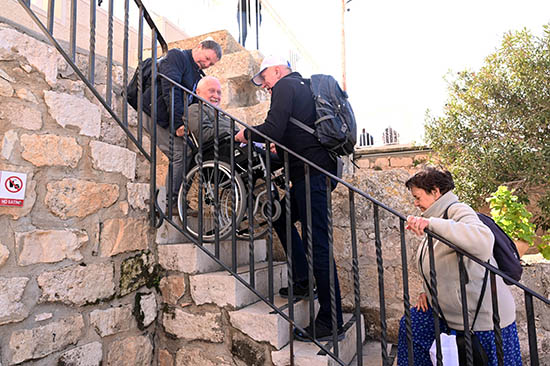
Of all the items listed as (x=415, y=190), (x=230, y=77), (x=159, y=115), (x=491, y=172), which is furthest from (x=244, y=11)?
(x=415, y=190)

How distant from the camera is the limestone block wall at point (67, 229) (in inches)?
60.7


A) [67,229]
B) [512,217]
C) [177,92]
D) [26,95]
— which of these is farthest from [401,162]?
[26,95]

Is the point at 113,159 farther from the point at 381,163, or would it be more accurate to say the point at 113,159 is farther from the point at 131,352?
the point at 381,163

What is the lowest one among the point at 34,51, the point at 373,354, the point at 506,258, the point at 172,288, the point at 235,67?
the point at 373,354

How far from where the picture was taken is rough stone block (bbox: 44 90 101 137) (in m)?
1.72

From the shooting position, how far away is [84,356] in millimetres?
1749

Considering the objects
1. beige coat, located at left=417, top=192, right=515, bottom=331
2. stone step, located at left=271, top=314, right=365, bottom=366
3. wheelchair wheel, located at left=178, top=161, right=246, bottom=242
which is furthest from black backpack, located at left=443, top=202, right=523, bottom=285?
wheelchair wheel, located at left=178, top=161, right=246, bottom=242

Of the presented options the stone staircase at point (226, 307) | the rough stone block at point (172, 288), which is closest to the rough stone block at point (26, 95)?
the stone staircase at point (226, 307)

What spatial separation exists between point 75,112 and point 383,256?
88.7 inches

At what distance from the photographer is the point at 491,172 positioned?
154 inches

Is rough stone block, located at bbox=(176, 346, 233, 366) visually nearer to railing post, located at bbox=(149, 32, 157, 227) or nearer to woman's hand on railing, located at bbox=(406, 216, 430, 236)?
railing post, located at bbox=(149, 32, 157, 227)

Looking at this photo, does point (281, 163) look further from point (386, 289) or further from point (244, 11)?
point (244, 11)

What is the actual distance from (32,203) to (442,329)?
6.62 ft

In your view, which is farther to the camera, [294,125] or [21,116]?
[294,125]
